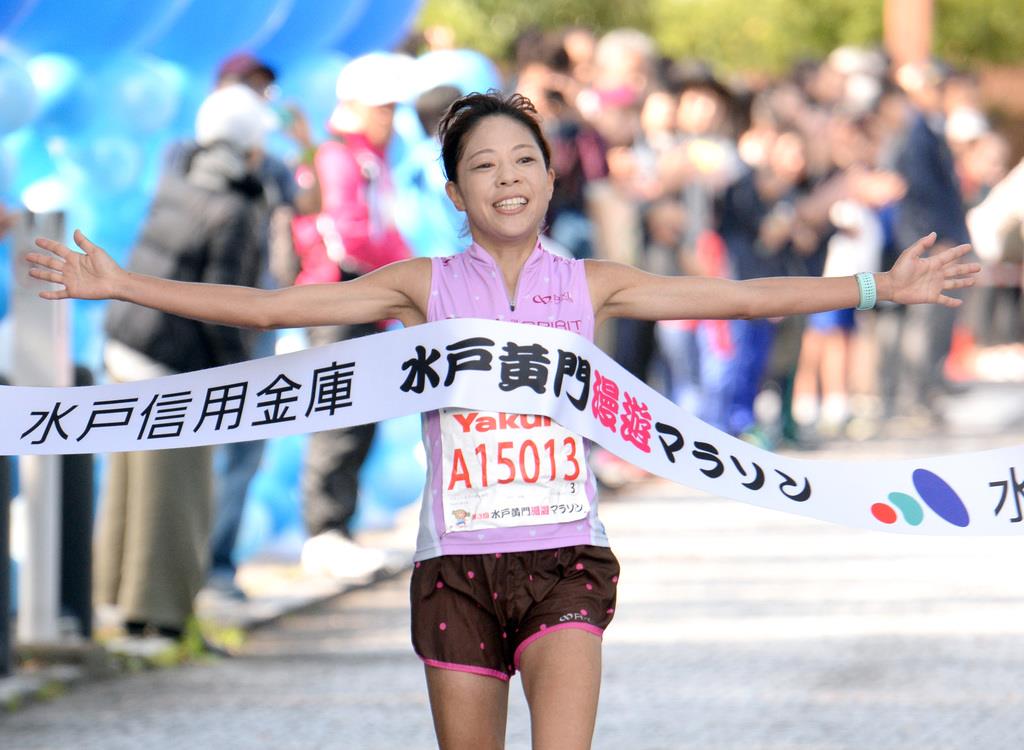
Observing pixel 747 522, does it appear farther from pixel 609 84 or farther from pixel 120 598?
pixel 120 598

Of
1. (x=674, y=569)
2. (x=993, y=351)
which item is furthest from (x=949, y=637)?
(x=993, y=351)

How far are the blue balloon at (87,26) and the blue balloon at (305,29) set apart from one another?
1688 mm

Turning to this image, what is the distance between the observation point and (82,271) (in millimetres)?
4234

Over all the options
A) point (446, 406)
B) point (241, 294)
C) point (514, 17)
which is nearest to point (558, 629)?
point (446, 406)

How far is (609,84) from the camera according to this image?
13344 millimetres

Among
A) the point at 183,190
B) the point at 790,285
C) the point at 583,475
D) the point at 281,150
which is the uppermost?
the point at 281,150

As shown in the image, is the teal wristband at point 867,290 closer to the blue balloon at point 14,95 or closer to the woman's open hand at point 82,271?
the woman's open hand at point 82,271

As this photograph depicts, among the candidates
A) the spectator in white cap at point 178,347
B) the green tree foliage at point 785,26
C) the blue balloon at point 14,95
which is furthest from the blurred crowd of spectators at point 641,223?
the green tree foliage at point 785,26

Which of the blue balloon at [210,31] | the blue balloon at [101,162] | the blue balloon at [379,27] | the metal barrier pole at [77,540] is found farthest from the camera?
the blue balloon at [379,27]

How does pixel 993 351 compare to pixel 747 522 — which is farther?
pixel 993 351

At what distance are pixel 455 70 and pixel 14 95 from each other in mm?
3352

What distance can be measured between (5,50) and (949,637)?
13.3 feet

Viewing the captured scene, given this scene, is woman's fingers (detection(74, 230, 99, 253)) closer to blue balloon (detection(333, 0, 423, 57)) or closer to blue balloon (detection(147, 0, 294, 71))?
blue balloon (detection(147, 0, 294, 71))

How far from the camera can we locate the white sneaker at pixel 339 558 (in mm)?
9156
